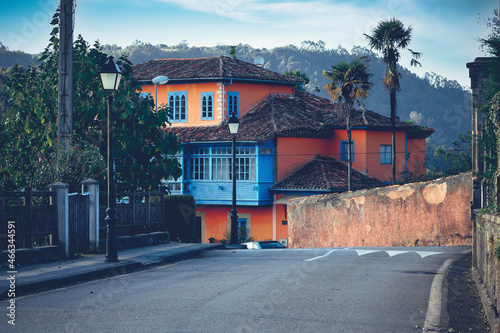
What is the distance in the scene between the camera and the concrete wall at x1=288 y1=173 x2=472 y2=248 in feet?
66.1

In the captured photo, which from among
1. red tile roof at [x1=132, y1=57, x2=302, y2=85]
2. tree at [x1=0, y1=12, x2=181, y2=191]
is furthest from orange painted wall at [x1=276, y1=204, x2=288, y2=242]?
tree at [x1=0, y1=12, x2=181, y2=191]

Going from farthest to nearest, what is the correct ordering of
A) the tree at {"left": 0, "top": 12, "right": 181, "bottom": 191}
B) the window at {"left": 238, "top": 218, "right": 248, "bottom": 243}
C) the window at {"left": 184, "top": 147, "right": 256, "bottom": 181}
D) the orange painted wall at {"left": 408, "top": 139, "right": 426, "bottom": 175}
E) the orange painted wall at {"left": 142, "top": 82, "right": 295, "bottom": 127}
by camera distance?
the orange painted wall at {"left": 408, "top": 139, "right": 426, "bottom": 175}, the orange painted wall at {"left": 142, "top": 82, "right": 295, "bottom": 127}, the window at {"left": 238, "top": 218, "right": 248, "bottom": 243}, the window at {"left": 184, "top": 147, "right": 256, "bottom": 181}, the tree at {"left": 0, "top": 12, "right": 181, "bottom": 191}

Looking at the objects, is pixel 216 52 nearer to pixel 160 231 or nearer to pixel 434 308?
pixel 160 231

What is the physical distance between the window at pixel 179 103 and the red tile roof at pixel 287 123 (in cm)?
94

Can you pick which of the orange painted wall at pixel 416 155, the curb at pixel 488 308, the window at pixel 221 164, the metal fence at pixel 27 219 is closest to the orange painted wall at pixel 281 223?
the window at pixel 221 164

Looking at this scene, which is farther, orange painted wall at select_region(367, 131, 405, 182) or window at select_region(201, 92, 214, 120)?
window at select_region(201, 92, 214, 120)

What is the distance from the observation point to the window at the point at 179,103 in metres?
43.5

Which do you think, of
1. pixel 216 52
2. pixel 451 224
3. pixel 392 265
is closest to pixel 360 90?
pixel 451 224

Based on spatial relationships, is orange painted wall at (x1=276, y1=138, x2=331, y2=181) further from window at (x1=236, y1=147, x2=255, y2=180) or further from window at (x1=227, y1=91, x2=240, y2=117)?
window at (x1=227, y1=91, x2=240, y2=117)

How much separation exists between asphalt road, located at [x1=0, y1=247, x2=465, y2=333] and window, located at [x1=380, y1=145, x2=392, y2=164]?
2887 centimetres

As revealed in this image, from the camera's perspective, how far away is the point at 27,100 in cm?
2288

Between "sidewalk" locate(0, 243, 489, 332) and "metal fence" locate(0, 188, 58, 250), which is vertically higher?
"metal fence" locate(0, 188, 58, 250)

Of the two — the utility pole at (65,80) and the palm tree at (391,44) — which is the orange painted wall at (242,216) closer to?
the palm tree at (391,44)

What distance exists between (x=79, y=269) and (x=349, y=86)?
30287mm
